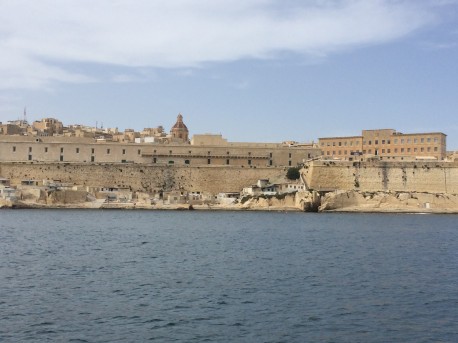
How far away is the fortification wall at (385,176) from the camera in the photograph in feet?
172

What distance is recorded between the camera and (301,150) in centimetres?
6306

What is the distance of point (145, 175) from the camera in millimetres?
58438

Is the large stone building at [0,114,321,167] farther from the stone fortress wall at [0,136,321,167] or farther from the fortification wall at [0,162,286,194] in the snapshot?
the fortification wall at [0,162,286,194]

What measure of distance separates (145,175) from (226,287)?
42.6 m

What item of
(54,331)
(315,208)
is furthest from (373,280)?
(315,208)

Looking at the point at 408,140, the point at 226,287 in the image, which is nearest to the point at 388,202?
the point at 408,140

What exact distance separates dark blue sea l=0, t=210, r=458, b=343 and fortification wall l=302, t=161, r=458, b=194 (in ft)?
74.3

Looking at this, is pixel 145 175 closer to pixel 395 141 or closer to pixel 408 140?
pixel 395 141

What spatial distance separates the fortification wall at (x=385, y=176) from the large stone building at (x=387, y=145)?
73.7 inches

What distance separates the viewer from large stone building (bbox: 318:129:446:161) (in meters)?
58.2

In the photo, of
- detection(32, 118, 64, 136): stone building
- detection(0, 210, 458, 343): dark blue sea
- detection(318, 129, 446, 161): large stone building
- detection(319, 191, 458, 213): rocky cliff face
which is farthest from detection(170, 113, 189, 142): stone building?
detection(0, 210, 458, 343): dark blue sea

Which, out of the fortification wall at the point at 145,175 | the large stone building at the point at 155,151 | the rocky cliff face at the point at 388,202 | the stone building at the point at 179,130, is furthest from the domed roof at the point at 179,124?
→ the rocky cliff face at the point at 388,202

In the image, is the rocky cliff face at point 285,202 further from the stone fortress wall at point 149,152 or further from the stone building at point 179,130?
the stone building at point 179,130

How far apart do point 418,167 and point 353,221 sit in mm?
15110
